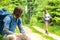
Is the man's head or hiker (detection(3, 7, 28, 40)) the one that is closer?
hiker (detection(3, 7, 28, 40))

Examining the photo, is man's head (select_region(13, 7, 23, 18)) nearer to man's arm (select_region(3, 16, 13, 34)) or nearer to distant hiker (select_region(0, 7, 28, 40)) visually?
distant hiker (select_region(0, 7, 28, 40))

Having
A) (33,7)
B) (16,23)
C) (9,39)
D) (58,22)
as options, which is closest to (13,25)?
(16,23)

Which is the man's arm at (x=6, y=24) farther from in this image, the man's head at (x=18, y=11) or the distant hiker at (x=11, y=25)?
the man's head at (x=18, y=11)

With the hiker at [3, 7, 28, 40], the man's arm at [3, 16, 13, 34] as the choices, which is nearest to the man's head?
the hiker at [3, 7, 28, 40]

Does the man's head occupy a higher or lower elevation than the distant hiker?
higher

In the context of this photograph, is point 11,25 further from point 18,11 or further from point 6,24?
point 18,11

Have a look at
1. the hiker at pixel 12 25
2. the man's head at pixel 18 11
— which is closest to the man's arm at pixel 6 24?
the hiker at pixel 12 25

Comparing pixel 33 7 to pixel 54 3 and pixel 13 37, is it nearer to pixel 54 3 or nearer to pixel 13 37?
pixel 54 3

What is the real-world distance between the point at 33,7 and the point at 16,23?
32.8 meters

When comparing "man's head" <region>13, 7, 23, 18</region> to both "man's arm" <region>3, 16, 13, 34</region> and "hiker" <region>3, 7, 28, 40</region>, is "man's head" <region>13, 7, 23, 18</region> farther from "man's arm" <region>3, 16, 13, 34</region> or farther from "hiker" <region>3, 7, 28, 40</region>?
"man's arm" <region>3, 16, 13, 34</region>

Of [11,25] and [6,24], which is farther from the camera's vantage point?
[11,25]

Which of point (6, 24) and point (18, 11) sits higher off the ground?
point (18, 11)

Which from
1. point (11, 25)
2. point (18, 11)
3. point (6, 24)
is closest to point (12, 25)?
point (11, 25)

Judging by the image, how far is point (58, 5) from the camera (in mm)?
27641
